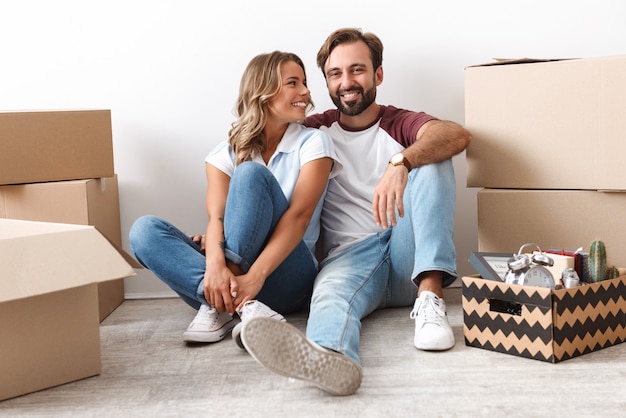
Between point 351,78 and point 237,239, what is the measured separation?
22.1 inches

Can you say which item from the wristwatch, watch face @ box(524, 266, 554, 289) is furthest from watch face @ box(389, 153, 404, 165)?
watch face @ box(524, 266, 554, 289)

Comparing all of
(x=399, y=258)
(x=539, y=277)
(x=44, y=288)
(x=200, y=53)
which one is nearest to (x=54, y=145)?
(x=200, y=53)

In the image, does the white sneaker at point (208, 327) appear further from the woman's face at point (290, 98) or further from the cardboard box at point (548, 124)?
the cardboard box at point (548, 124)

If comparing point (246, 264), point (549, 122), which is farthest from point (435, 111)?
point (246, 264)

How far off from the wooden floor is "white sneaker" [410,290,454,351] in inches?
0.8

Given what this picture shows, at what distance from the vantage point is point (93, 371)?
153 centimetres

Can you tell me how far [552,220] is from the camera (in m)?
1.96

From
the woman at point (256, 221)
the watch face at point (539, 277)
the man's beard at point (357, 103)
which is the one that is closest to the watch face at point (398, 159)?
the woman at point (256, 221)

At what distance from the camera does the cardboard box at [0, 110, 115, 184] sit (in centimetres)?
189

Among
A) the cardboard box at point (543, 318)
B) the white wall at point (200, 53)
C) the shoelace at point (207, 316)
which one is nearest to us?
the cardboard box at point (543, 318)

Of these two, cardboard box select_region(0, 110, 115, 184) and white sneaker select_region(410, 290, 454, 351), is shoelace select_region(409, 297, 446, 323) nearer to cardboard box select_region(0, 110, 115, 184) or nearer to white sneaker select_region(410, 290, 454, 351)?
white sneaker select_region(410, 290, 454, 351)

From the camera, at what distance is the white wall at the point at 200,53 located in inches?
89.1

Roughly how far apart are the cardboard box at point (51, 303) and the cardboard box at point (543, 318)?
2.37ft

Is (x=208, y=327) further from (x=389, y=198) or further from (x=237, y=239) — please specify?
(x=389, y=198)
